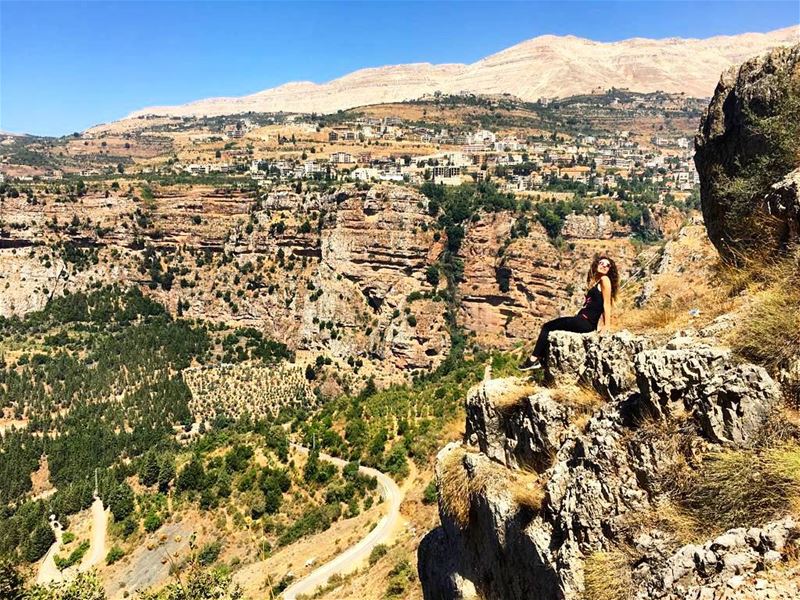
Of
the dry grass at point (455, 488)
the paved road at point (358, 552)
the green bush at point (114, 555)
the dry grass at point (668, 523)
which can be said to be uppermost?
the dry grass at point (668, 523)

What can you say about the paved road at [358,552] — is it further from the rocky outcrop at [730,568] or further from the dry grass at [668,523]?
the rocky outcrop at [730,568]

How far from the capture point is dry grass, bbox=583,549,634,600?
422cm

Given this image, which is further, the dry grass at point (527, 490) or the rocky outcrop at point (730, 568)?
the dry grass at point (527, 490)

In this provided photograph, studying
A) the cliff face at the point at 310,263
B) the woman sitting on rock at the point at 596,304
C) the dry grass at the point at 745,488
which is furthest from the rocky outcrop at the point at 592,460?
the cliff face at the point at 310,263

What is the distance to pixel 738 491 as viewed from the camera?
3.94 metres

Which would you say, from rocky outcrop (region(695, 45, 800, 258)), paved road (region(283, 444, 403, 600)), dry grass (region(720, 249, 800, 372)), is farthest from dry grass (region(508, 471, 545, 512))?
paved road (region(283, 444, 403, 600))

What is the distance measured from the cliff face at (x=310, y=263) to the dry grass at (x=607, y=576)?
60.1 m

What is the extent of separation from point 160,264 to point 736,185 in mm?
78065

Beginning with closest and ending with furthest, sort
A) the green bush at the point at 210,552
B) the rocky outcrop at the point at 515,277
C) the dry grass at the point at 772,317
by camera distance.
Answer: the dry grass at the point at 772,317 → the green bush at the point at 210,552 → the rocky outcrop at the point at 515,277

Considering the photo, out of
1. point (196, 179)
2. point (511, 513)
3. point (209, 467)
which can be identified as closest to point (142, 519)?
point (209, 467)

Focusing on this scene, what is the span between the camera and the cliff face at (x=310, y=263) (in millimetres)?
66438

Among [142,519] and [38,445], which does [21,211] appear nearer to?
[38,445]

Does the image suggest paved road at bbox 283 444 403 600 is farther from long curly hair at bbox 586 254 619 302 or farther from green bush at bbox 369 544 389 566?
long curly hair at bbox 586 254 619 302

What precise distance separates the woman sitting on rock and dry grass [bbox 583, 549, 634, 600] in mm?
3392
